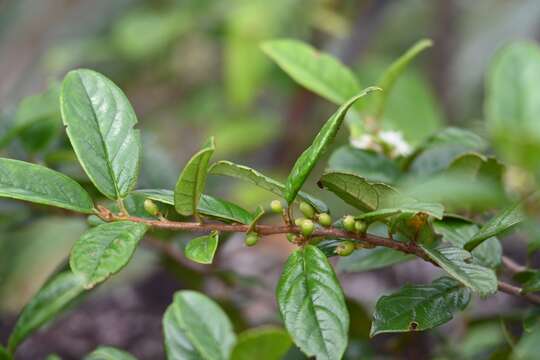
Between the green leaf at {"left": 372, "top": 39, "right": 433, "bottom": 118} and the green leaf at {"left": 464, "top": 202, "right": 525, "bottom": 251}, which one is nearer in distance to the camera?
the green leaf at {"left": 464, "top": 202, "right": 525, "bottom": 251}

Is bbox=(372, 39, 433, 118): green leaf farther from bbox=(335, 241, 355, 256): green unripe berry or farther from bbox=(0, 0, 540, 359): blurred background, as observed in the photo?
bbox=(335, 241, 355, 256): green unripe berry

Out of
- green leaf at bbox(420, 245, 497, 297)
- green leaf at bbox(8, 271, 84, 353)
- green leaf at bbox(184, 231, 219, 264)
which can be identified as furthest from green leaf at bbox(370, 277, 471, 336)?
green leaf at bbox(8, 271, 84, 353)

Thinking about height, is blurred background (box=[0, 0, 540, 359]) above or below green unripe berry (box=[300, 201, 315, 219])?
below

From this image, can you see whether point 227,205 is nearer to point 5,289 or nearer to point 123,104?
point 123,104

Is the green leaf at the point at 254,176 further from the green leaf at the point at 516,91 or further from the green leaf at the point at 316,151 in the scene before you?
the green leaf at the point at 516,91

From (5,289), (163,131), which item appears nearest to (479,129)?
(5,289)

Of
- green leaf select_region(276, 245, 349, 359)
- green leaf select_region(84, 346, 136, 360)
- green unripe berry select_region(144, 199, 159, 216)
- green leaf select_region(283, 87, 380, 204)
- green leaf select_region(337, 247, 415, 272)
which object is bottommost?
green leaf select_region(84, 346, 136, 360)

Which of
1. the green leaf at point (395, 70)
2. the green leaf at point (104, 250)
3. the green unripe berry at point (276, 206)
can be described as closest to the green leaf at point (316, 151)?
the green unripe berry at point (276, 206)
